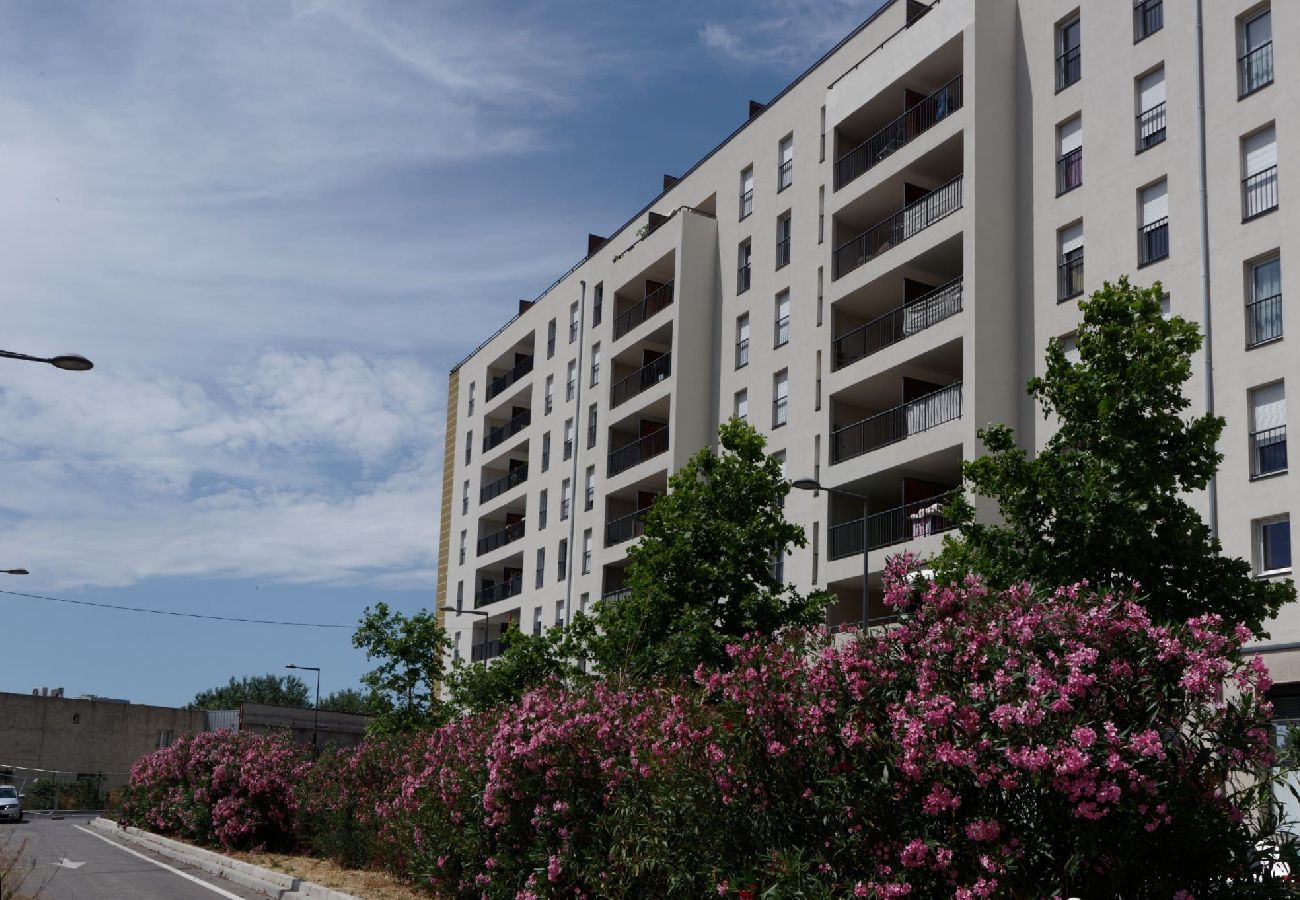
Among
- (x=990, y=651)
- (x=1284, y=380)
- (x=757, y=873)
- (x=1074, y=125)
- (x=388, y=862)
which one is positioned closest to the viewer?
(x=990, y=651)

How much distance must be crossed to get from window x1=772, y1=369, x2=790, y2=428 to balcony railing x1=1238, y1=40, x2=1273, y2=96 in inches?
610

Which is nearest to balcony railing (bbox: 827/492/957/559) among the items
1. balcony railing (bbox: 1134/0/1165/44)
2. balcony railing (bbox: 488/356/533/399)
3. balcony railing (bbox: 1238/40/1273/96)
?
balcony railing (bbox: 1238/40/1273/96)

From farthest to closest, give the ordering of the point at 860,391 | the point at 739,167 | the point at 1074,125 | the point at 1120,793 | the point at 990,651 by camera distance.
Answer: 1. the point at 739,167
2. the point at 860,391
3. the point at 1074,125
4. the point at 990,651
5. the point at 1120,793

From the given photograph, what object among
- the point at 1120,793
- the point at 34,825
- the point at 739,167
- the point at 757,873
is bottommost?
the point at 34,825

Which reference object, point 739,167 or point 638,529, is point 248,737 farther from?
point 739,167

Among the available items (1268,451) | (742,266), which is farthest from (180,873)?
(742,266)

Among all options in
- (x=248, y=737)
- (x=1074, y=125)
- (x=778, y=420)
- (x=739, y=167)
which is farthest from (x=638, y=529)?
(x=1074, y=125)

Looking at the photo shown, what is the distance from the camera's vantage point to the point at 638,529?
46.2 metres

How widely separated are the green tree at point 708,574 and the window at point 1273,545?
7756 mm

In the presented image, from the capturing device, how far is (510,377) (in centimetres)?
6056

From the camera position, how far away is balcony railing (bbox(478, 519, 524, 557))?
189 ft

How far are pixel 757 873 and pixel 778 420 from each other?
2922 centimetres

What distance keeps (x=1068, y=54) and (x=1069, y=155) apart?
247 centimetres

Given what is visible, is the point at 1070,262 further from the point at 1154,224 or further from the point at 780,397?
the point at 780,397
